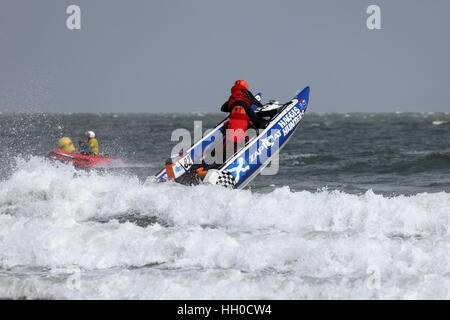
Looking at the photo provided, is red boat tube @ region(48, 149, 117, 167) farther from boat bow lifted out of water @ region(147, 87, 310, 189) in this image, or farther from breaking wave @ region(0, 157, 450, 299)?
breaking wave @ region(0, 157, 450, 299)

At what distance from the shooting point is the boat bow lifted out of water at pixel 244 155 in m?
10.5

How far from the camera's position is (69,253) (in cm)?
720

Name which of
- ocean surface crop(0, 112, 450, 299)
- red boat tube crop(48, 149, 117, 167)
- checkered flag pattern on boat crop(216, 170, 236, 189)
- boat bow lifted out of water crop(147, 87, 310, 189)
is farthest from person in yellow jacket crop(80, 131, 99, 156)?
checkered flag pattern on boat crop(216, 170, 236, 189)

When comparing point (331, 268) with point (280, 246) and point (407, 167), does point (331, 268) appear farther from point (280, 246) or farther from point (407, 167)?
point (407, 167)

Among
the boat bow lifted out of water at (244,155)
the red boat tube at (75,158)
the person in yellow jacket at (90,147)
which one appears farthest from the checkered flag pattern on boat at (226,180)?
the person in yellow jacket at (90,147)

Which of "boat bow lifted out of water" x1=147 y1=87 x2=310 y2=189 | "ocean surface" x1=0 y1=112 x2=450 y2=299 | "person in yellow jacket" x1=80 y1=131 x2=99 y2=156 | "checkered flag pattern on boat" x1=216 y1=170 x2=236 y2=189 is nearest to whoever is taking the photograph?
"ocean surface" x1=0 y1=112 x2=450 y2=299

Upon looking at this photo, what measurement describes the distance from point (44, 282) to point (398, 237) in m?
4.12

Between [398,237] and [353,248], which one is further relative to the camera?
[398,237]

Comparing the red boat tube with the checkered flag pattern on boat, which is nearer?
the checkered flag pattern on boat

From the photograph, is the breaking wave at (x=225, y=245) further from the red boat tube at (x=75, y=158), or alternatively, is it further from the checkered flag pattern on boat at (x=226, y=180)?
the red boat tube at (x=75, y=158)

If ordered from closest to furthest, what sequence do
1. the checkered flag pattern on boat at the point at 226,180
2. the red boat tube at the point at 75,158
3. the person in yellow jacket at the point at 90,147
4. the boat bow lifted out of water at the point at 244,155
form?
the checkered flag pattern on boat at the point at 226,180
the boat bow lifted out of water at the point at 244,155
the red boat tube at the point at 75,158
the person in yellow jacket at the point at 90,147

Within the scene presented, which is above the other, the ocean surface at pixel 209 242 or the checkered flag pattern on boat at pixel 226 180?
the checkered flag pattern on boat at pixel 226 180

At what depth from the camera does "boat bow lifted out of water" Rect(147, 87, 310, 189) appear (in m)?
10.5
